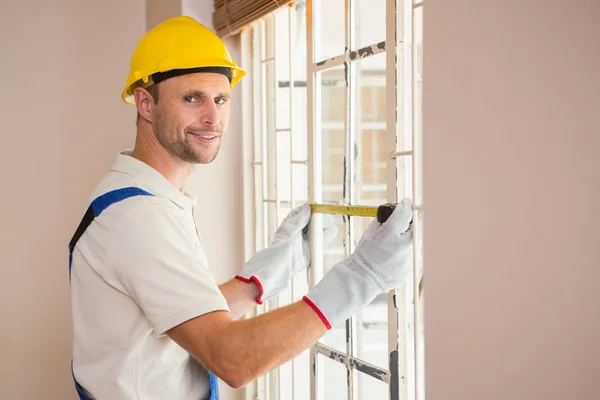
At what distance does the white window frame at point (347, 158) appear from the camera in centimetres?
141

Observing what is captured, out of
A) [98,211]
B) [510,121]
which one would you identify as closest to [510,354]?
[510,121]

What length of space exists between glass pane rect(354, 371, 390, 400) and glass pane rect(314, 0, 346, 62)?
0.93 metres

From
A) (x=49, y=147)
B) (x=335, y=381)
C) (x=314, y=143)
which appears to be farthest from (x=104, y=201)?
(x=49, y=147)

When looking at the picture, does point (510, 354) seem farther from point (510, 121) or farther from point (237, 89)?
point (237, 89)

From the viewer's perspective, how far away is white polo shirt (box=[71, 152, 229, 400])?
4.25 feet

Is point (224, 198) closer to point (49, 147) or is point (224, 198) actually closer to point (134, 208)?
point (49, 147)

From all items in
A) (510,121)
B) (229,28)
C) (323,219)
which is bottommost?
(323,219)

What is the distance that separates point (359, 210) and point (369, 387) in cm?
65

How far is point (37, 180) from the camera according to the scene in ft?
8.75

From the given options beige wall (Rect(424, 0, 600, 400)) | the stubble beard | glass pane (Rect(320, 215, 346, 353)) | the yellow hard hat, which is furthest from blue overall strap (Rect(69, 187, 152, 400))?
beige wall (Rect(424, 0, 600, 400))

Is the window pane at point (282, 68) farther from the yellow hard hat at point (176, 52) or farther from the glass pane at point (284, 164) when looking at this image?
the yellow hard hat at point (176, 52)

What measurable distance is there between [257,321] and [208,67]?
26.2 inches

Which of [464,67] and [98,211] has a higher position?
[464,67]

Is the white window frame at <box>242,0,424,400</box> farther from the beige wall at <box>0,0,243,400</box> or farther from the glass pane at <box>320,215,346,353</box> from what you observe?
the beige wall at <box>0,0,243,400</box>
